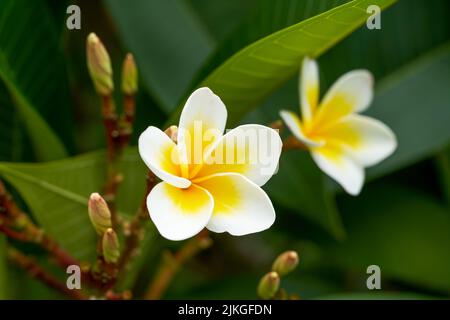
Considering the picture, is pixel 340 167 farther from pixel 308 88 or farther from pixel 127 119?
pixel 127 119

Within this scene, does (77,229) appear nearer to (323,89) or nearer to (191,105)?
(191,105)

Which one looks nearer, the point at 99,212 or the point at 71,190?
the point at 99,212

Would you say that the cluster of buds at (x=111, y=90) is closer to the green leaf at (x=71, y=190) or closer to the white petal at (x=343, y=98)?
the green leaf at (x=71, y=190)

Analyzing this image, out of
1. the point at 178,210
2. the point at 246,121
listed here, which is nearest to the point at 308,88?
the point at 246,121

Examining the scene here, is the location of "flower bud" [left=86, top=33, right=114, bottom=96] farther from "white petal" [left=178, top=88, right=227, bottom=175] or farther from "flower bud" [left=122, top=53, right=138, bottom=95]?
"white petal" [left=178, top=88, right=227, bottom=175]

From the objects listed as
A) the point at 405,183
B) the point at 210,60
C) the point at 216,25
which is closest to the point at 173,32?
the point at 216,25

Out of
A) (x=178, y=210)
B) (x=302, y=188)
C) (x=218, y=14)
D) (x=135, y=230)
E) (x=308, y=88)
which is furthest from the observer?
(x=218, y=14)
